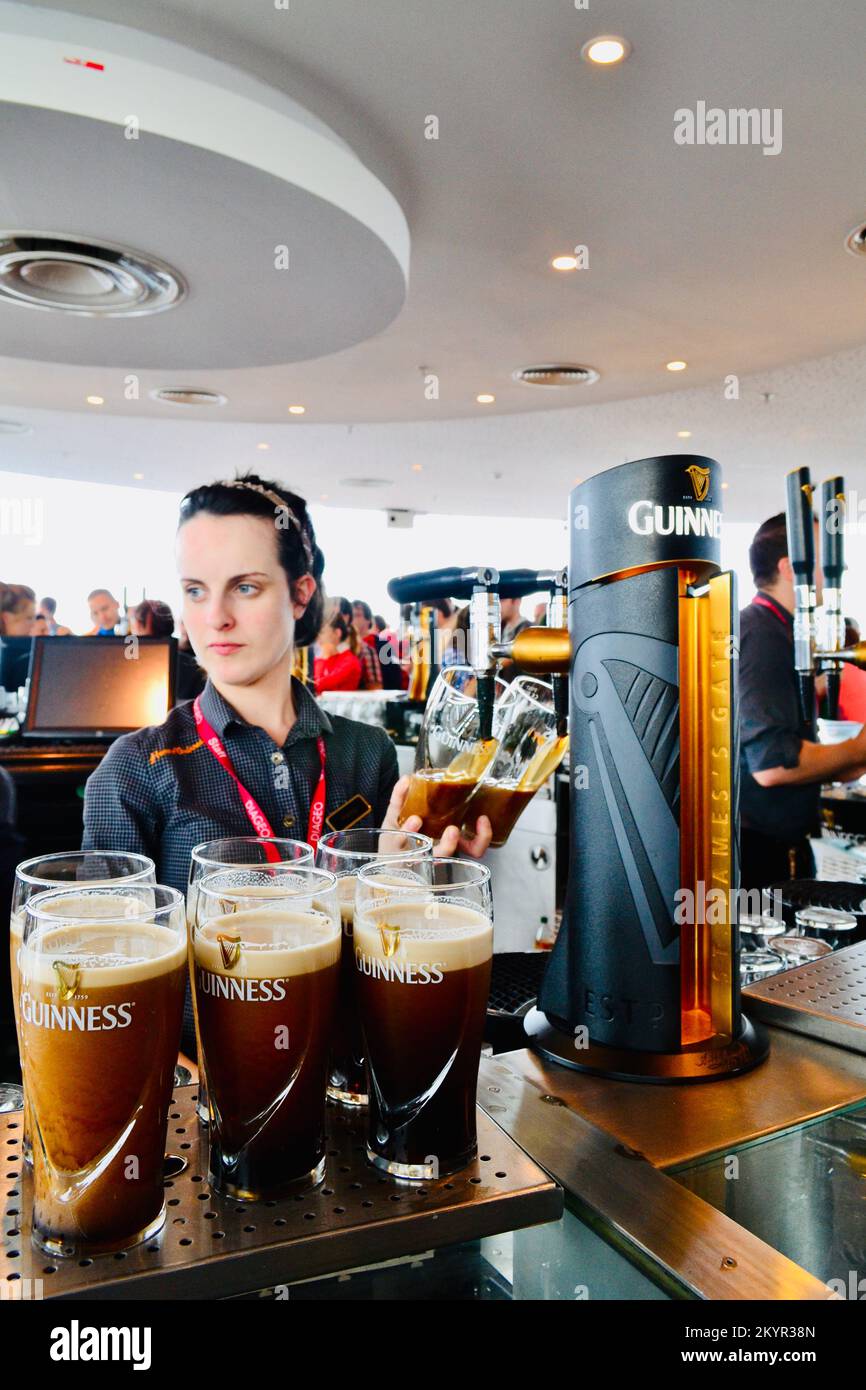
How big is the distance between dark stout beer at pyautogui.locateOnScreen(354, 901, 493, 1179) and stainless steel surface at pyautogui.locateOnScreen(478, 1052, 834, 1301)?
9 cm

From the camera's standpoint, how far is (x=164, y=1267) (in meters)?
0.49

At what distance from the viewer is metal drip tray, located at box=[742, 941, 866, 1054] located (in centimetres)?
87

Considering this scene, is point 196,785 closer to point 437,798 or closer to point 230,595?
point 230,595

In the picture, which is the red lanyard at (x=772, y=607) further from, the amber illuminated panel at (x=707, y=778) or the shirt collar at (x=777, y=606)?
the amber illuminated panel at (x=707, y=778)

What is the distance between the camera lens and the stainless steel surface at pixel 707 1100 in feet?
2.29

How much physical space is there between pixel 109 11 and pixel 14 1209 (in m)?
3.93

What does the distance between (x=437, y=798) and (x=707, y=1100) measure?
0.43 metres

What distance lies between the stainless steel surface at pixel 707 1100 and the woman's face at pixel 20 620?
5.60 meters

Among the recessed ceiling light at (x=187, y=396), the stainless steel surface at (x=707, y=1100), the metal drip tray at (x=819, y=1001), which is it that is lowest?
the stainless steel surface at (x=707, y=1100)

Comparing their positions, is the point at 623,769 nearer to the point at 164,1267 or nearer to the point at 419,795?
the point at 419,795

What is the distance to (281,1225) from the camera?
0.54 m

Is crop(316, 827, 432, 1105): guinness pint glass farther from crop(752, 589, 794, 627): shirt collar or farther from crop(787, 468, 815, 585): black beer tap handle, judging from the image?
crop(752, 589, 794, 627): shirt collar

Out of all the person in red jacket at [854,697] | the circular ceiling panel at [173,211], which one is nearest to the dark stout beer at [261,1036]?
the person in red jacket at [854,697]
